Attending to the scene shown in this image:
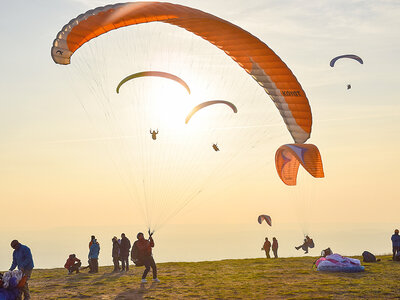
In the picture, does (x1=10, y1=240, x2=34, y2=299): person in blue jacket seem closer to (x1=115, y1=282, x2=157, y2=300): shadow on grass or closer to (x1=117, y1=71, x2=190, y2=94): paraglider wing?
(x1=115, y1=282, x2=157, y2=300): shadow on grass

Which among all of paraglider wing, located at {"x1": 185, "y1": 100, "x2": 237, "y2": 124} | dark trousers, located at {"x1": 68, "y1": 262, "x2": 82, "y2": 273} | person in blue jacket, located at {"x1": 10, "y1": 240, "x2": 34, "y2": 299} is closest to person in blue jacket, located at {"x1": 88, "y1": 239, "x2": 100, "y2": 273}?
dark trousers, located at {"x1": 68, "y1": 262, "x2": 82, "y2": 273}

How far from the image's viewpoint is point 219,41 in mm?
21469

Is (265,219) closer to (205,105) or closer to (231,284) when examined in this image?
Result: (205,105)

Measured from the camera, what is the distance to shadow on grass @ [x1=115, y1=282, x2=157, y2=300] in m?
15.1

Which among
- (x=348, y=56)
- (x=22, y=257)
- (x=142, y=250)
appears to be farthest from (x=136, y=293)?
(x=348, y=56)

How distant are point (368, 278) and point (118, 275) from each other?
9629 millimetres

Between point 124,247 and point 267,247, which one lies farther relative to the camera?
point 267,247

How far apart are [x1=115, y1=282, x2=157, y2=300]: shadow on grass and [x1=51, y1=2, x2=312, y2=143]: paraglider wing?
836 centimetres

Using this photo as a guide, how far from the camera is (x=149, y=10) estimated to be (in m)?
18.4

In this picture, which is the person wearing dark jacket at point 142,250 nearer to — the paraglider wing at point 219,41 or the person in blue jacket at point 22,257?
the person in blue jacket at point 22,257

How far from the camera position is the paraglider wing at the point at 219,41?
18.3m

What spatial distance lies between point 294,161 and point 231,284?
1161 cm

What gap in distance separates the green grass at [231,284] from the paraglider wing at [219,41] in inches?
244

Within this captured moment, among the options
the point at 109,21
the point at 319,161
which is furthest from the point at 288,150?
the point at 109,21
